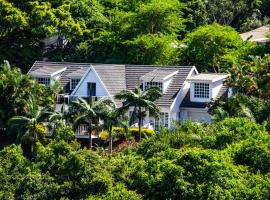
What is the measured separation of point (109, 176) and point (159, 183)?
7.90ft

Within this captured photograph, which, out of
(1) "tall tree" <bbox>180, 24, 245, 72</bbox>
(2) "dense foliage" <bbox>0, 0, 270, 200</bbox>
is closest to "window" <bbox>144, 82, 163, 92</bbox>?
(2) "dense foliage" <bbox>0, 0, 270, 200</bbox>

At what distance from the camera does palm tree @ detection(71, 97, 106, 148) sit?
4466cm

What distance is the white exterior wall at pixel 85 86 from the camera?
2124 inches

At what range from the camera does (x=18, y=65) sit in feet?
208

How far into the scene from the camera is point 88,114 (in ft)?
147

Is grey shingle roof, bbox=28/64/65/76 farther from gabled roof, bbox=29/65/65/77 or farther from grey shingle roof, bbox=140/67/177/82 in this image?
grey shingle roof, bbox=140/67/177/82

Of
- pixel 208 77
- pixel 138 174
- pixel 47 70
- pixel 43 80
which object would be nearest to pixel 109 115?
pixel 208 77

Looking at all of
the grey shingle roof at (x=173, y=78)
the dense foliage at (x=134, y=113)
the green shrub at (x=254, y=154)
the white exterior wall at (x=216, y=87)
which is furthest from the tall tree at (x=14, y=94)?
the green shrub at (x=254, y=154)

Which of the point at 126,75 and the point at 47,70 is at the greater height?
the point at 47,70

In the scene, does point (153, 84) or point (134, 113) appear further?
point (153, 84)

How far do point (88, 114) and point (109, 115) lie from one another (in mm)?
1486

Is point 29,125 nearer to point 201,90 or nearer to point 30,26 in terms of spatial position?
point 201,90

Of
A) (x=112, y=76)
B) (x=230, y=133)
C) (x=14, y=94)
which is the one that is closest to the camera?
(x=230, y=133)

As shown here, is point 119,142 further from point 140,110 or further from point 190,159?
point 190,159
